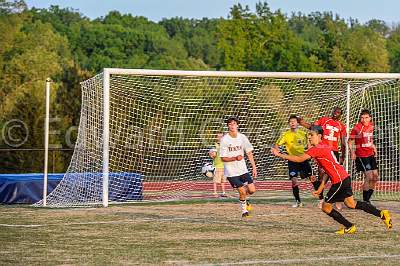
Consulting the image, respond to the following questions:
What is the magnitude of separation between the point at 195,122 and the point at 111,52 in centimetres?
6890

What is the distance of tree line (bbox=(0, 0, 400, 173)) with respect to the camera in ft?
139

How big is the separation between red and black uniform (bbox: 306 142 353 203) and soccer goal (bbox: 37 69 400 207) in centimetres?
744

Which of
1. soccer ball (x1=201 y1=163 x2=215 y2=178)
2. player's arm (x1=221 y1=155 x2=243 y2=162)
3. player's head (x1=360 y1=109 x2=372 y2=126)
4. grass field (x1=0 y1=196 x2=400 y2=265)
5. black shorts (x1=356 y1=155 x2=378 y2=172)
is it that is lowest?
grass field (x1=0 y1=196 x2=400 y2=265)

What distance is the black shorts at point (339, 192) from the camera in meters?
14.1

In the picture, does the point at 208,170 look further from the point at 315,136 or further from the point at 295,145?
the point at 315,136

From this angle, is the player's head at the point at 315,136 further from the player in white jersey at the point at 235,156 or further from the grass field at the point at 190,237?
the player in white jersey at the point at 235,156

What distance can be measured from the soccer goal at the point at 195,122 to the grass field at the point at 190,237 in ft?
11.6

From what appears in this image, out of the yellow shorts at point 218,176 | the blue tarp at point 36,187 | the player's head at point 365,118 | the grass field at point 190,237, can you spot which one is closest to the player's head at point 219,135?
the yellow shorts at point 218,176

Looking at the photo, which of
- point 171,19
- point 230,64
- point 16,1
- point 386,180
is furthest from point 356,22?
point 386,180

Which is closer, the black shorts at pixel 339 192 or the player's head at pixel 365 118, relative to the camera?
the black shorts at pixel 339 192

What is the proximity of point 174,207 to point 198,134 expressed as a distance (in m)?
4.89

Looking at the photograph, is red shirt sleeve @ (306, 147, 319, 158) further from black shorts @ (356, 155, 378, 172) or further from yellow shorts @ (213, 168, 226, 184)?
yellow shorts @ (213, 168, 226, 184)

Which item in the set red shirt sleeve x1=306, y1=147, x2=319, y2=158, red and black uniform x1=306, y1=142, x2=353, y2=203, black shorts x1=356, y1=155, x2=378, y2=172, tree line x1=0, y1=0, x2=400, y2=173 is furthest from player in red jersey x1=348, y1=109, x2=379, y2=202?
tree line x1=0, y1=0, x2=400, y2=173

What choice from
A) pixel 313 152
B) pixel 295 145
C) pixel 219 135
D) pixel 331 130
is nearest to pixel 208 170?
pixel 219 135
